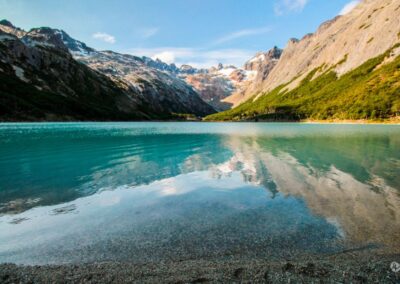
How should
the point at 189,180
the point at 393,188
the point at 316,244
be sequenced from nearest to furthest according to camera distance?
1. the point at 316,244
2. the point at 393,188
3. the point at 189,180

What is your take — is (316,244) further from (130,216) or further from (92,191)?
(92,191)

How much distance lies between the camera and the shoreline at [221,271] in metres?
9.16

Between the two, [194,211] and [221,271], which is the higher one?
[221,271]

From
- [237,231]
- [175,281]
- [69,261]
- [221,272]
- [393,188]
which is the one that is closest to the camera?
[175,281]

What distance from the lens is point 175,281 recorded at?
29.7ft

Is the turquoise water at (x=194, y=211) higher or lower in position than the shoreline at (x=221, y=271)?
lower

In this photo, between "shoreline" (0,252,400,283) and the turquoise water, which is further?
the turquoise water

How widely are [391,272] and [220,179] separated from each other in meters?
17.6

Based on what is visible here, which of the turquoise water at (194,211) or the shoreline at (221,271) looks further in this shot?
the turquoise water at (194,211)

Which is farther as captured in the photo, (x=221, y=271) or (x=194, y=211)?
(x=194, y=211)

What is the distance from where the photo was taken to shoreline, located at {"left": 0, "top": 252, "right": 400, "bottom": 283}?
9156 millimetres

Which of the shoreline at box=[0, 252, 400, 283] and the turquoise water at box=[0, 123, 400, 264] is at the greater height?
the shoreline at box=[0, 252, 400, 283]

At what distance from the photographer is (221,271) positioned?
382 inches

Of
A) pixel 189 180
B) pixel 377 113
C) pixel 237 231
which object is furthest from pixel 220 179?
pixel 377 113
